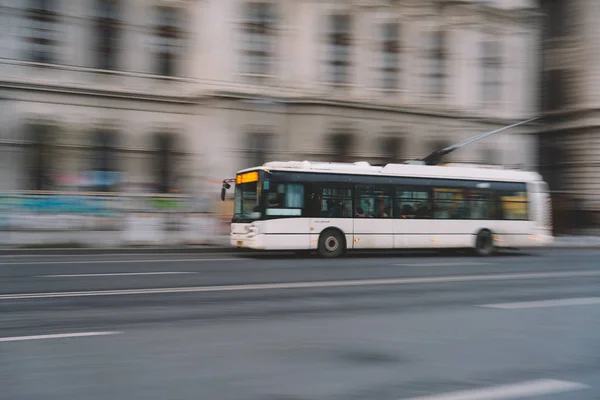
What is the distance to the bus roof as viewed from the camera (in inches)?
704

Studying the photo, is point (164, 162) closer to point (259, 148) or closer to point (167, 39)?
point (259, 148)

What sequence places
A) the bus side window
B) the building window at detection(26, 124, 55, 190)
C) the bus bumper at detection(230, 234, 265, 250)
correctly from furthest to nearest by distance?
the building window at detection(26, 124, 55, 190) < the bus side window < the bus bumper at detection(230, 234, 265, 250)

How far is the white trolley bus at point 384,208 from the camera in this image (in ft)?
57.4

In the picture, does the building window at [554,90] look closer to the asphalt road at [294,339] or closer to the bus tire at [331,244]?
the bus tire at [331,244]

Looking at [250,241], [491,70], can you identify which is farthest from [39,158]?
[491,70]

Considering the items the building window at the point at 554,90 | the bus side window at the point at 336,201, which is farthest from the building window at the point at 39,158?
the building window at the point at 554,90

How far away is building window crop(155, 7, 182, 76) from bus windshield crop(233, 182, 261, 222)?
10.7m

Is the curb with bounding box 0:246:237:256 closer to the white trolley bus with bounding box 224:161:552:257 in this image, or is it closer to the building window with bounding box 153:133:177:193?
the white trolley bus with bounding box 224:161:552:257

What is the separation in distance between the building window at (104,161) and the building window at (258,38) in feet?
21.6

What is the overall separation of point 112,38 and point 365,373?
24217 millimetres

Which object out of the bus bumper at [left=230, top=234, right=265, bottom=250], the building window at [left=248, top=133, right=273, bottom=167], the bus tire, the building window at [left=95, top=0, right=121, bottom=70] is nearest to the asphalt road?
the bus bumper at [left=230, top=234, right=265, bottom=250]

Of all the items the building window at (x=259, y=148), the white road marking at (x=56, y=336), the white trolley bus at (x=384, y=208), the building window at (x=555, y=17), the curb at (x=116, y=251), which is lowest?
the curb at (x=116, y=251)

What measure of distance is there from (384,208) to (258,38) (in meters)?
12.9

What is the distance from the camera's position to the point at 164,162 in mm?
26719
